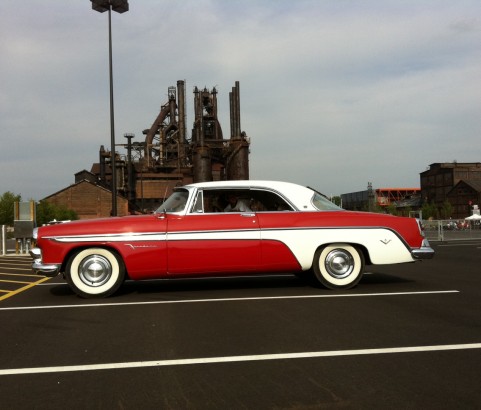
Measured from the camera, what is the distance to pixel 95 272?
6.94 metres

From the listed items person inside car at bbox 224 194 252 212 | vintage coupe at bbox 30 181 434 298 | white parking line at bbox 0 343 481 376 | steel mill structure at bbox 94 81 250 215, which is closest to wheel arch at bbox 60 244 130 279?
vintage coupe at bbox 30 181 434 298

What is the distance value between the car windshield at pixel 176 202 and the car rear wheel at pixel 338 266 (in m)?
2.13

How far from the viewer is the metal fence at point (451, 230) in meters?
27.6

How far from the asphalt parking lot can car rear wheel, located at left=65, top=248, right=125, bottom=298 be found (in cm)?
24

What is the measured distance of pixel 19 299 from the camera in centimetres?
713

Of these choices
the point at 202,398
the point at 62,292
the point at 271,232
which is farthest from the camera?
the point at 62,292

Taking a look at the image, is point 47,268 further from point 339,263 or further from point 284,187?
point 339,263

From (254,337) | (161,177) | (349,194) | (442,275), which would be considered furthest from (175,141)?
(349,194)

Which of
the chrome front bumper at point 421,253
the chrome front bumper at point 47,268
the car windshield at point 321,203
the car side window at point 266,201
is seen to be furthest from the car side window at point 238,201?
the chrome front bumper at point 47,268

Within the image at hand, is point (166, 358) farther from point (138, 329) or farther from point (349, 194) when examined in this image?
point (349, 194)

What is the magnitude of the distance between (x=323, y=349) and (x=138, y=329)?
1.96 m

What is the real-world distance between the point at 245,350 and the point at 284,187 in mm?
3756

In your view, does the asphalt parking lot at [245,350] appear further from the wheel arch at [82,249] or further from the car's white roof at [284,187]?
the car's white roof at [284,187]

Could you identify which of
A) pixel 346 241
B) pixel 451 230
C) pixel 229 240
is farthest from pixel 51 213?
pixel 346 241
